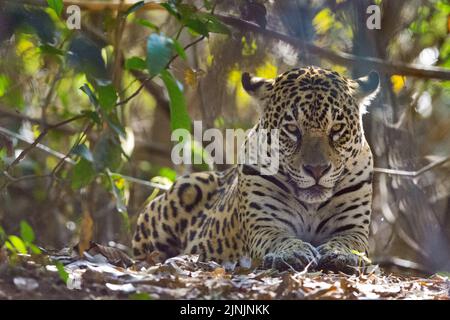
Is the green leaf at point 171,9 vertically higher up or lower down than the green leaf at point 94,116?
higher up

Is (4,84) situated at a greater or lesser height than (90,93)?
greater

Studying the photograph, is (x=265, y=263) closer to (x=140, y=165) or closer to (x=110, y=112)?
(x=110, y=112)

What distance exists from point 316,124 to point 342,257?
1.25 m

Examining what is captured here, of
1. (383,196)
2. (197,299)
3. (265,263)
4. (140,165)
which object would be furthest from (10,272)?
(140,165)

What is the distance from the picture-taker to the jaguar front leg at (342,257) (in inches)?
264

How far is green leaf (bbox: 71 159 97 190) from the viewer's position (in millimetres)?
6863

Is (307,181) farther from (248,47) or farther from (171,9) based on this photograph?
(248,47)

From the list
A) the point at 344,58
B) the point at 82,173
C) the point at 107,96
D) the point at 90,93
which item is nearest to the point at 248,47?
Answer: the point at 344,58

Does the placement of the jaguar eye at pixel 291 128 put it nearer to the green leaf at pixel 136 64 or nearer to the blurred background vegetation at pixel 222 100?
the blurred background vegetation at pixel 222 100

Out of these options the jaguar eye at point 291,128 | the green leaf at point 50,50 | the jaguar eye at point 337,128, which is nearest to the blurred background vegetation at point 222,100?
the green leaf at point 50,50

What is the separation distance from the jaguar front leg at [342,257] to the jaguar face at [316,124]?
419 mm

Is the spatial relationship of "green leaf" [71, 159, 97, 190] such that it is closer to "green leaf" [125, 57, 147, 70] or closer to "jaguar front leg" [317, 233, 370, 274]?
"green leaf" [125, 57, 147, 70]

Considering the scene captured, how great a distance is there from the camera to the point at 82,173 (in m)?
6.87

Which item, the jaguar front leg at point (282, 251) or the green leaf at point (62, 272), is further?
the jaguar front leg at point (282, 251)
